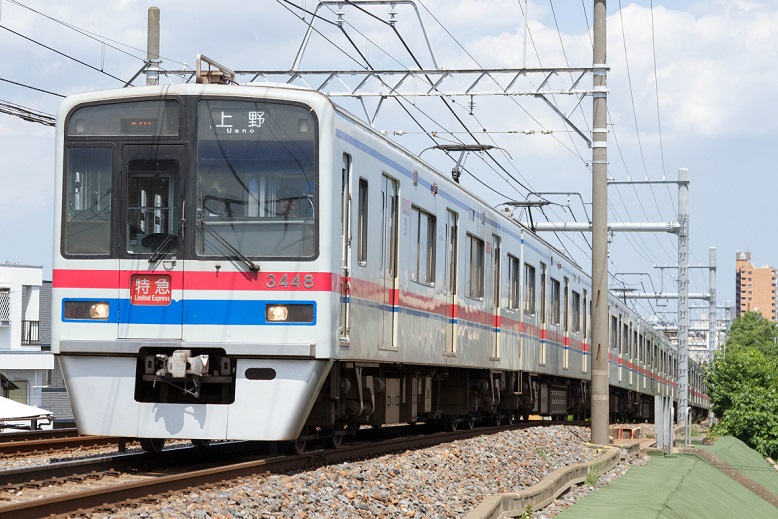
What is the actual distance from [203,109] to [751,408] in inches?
1244

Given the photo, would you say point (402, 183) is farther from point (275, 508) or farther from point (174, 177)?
point (275, 508)

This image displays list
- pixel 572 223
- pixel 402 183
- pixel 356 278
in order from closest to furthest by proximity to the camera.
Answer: pixel 356 278 → pixel 402 183 → pixel 572 223

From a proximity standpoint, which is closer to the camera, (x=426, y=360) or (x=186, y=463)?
(x=186, y=463)

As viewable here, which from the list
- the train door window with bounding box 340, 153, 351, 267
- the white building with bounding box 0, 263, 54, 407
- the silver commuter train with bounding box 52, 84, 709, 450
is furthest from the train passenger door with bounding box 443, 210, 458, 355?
the white building with bounding box 0, 263, 54, 407

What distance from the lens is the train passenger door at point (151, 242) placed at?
387 inches

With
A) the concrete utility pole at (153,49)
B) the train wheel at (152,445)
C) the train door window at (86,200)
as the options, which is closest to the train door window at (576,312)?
the concrete utility pole at (153,49)

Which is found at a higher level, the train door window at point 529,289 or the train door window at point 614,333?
the train door window at point 529,289

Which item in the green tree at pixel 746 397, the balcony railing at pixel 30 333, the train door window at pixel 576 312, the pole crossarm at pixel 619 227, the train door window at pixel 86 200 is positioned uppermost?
the pole crossarm at pixel 619 227

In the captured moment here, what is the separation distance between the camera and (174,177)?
10023mm

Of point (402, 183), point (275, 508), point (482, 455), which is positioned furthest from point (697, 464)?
point (275, 508)

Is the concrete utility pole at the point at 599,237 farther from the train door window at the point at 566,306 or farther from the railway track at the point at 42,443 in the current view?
the railway track at the point at 42,443

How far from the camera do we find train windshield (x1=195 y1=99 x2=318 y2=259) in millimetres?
9852

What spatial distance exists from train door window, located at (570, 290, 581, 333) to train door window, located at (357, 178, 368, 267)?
13.6 metres

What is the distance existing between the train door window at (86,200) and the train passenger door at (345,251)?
1.99 m
